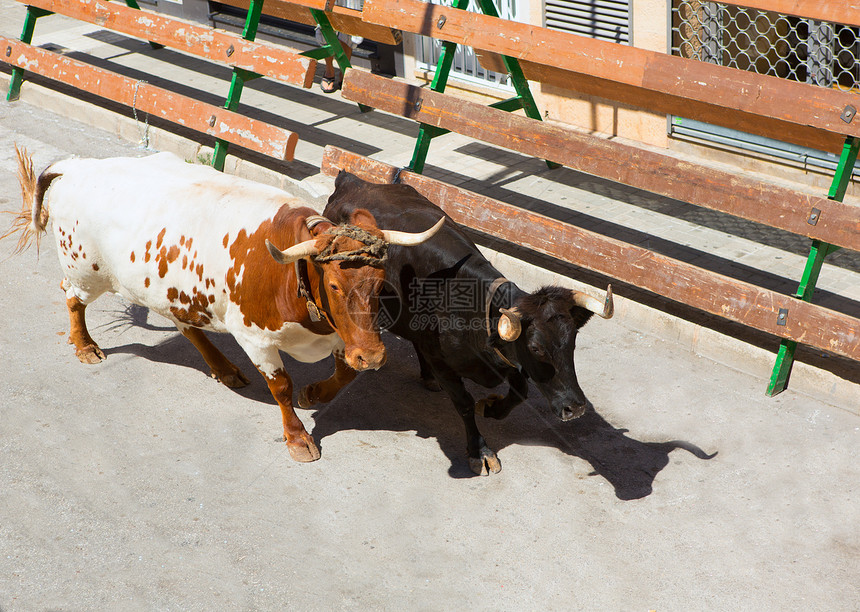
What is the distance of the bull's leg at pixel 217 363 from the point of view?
5.61 metres

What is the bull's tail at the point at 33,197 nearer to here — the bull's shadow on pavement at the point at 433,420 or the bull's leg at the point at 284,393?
the bull's shadow on pavement at the point at 433,420

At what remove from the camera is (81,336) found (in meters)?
5.92

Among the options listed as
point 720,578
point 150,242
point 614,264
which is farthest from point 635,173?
point 150,242

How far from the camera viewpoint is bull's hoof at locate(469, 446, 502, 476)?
4.96 metres

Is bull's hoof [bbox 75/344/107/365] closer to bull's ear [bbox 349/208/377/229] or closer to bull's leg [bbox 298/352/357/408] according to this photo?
bull's leg [bbox 298/352/357/408]

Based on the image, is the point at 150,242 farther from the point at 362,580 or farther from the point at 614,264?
the point at 614,264

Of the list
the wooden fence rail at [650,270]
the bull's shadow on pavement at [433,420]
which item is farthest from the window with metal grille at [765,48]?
the bull's shadow on pavement at [433,420]

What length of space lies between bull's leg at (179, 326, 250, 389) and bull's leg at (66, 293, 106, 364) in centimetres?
75

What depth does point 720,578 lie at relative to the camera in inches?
165

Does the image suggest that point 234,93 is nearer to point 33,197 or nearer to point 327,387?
point 33,197

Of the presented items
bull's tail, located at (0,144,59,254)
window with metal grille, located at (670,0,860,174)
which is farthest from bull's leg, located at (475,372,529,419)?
window with metal grille, located at (670,0,860,174)

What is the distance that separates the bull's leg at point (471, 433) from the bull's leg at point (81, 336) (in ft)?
8.18

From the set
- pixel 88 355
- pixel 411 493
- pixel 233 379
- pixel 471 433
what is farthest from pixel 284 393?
pixel 88 355

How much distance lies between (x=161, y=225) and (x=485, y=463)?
2279 mm
